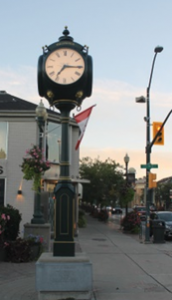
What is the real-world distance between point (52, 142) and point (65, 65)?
13.6 meters

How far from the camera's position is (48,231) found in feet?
40.3

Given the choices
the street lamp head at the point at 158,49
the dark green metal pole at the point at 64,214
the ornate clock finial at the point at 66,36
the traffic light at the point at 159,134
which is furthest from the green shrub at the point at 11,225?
the street lamp head at the point at 158,49

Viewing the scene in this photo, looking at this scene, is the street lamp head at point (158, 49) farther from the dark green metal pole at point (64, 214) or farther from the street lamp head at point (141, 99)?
the dark green metal pole at point (64, 214)

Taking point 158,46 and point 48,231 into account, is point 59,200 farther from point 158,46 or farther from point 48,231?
point 158,46

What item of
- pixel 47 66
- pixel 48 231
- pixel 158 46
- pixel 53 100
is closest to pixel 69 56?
pixel 47 66

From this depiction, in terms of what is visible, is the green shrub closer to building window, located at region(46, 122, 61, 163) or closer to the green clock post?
the green clock post

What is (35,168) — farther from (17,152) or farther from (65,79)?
(17,152)

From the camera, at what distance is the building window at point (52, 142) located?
19766mm

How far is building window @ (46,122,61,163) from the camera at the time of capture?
19766 mm

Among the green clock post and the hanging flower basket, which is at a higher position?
the green clock post

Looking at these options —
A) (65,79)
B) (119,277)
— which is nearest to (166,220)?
(119,277)

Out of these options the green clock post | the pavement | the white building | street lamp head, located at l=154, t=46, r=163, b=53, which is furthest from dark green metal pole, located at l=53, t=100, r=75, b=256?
the white building

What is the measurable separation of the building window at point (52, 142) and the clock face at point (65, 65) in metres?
13.1

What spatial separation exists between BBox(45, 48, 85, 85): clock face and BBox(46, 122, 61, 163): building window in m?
13.1
